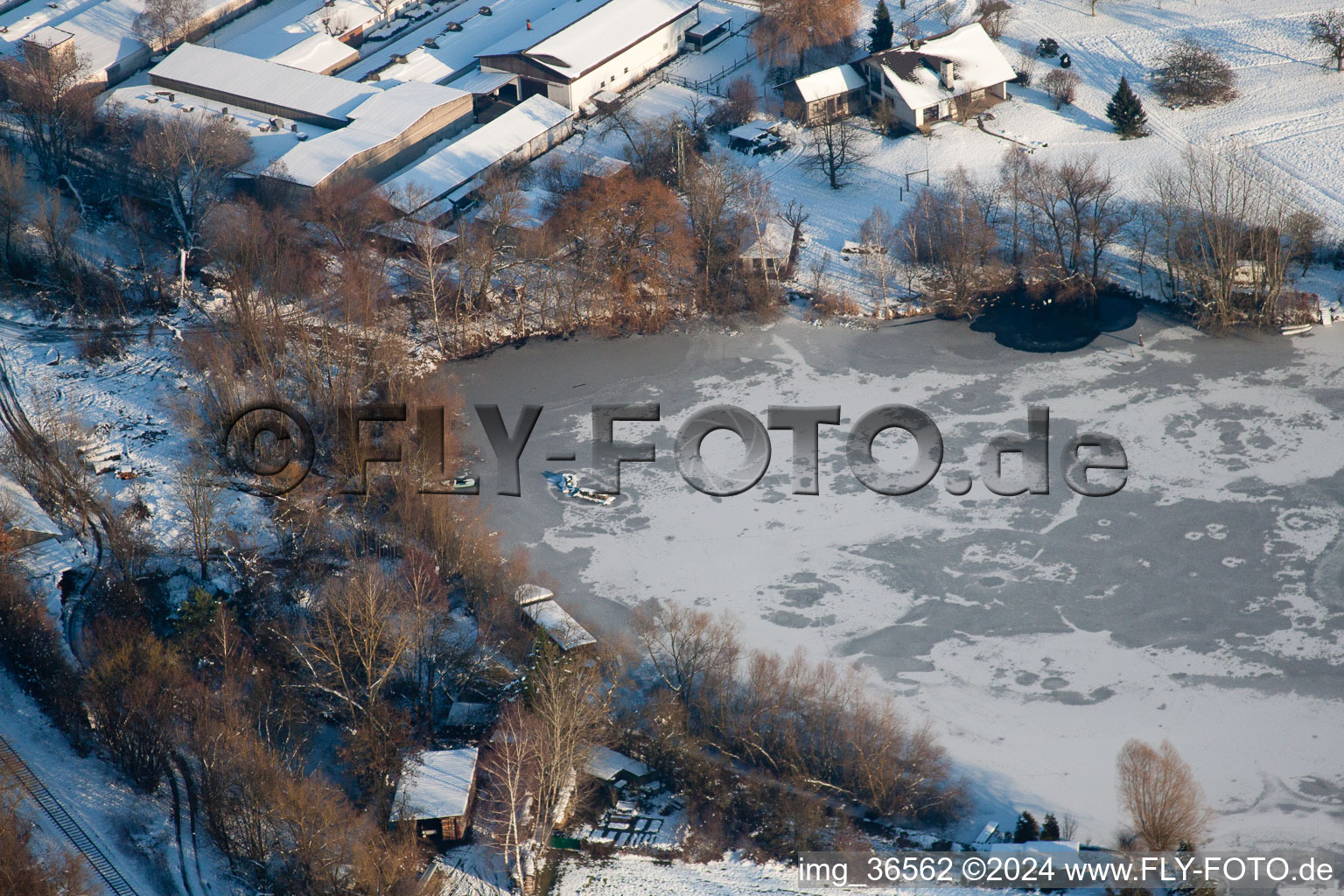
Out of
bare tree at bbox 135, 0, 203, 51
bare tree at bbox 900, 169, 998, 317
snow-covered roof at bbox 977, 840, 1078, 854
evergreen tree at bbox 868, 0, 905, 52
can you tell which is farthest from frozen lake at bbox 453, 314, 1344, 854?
bare tree at bbox 135, 0, 203, 51

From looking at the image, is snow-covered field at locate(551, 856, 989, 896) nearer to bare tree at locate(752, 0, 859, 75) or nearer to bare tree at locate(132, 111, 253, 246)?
bare tree at locate(132, 111, 253, 246)

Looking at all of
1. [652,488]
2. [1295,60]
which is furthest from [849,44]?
[652,488]

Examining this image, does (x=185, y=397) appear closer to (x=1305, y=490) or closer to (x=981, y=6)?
(x=1305, y=490)

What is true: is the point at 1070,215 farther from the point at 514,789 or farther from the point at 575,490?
the point at 514,789

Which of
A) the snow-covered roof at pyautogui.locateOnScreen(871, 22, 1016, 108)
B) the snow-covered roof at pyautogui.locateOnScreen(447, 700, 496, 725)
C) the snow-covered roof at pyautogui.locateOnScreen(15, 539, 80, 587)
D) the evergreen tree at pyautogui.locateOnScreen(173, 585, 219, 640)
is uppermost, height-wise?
the snow-covered roof at pyautogui.locateOnScreen(871, 22, 1016, 108)

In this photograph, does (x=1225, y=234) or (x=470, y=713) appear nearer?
(x=470, y=713)

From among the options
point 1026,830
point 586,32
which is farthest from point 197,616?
point 586,32
